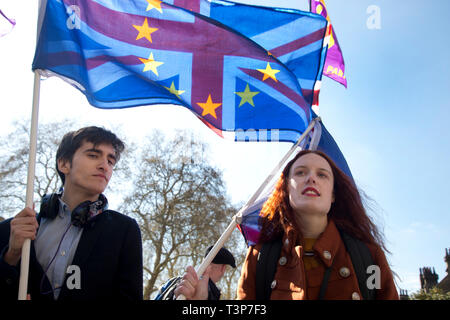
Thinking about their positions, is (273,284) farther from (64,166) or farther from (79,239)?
(64,166)

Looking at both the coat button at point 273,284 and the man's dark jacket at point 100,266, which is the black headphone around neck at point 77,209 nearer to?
the man's dark jacket at point 100,266

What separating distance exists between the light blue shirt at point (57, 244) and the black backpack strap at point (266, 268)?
1.24 m

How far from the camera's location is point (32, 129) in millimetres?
2877

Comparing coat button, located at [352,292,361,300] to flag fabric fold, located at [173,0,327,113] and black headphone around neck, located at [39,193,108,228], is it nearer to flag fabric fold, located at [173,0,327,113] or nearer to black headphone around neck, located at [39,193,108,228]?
black headphone around neck, located at [39,193,108,228]

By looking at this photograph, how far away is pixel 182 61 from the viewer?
3.82m

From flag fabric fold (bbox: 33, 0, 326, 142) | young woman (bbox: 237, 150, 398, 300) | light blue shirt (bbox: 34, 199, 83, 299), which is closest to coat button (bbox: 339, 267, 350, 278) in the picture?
young woman (bbox: 237, 150, 398, 300)

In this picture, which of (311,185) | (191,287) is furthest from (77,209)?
(311,185)

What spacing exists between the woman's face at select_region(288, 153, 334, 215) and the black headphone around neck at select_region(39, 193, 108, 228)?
141 cm

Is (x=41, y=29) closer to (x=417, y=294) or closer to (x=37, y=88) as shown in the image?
(x=37, y=88)

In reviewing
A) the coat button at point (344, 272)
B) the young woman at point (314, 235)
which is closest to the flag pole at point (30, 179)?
the young woman at point (314, 235)

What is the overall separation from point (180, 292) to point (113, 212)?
33.7 inches

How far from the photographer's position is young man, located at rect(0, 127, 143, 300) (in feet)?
8.69

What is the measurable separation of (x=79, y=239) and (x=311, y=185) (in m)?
1.65

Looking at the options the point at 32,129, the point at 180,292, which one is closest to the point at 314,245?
the point at 180,292
